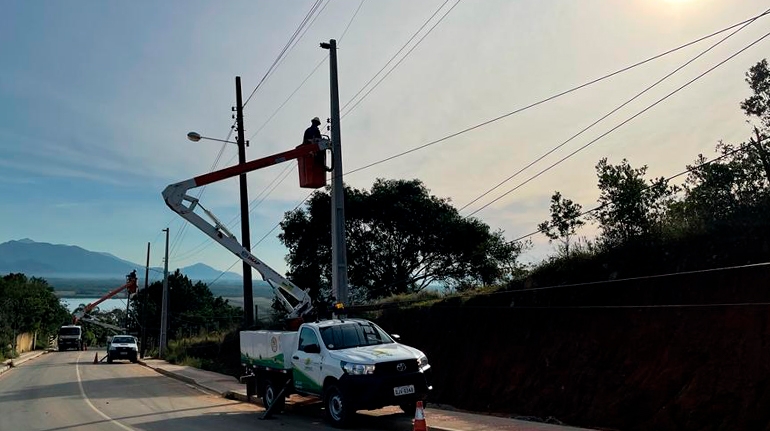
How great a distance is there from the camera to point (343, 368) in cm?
1073

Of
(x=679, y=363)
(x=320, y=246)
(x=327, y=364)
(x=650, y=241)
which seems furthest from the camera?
(x=320, y=246)

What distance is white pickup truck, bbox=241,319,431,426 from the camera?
34.2ft

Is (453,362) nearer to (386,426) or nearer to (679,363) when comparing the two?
(386,426)

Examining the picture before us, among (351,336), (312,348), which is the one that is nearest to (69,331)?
(312,348)

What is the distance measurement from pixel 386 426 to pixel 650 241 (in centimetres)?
712

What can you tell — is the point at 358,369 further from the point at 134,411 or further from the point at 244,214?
the point at 244,214

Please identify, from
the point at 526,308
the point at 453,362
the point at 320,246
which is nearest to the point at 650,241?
the point at 526,308

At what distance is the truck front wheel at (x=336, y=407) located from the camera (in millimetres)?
10516

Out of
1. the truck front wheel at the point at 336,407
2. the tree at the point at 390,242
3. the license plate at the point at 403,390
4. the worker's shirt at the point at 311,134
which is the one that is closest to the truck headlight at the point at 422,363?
the license plate at the point at 403,390

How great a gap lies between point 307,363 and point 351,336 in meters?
1.09

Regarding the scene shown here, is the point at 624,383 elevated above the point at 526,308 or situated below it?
below

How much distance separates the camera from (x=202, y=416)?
1350 cm

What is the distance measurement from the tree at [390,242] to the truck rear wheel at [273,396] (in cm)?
1630

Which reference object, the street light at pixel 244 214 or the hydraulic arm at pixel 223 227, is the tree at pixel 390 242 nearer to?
the street light at pixel 244 214
